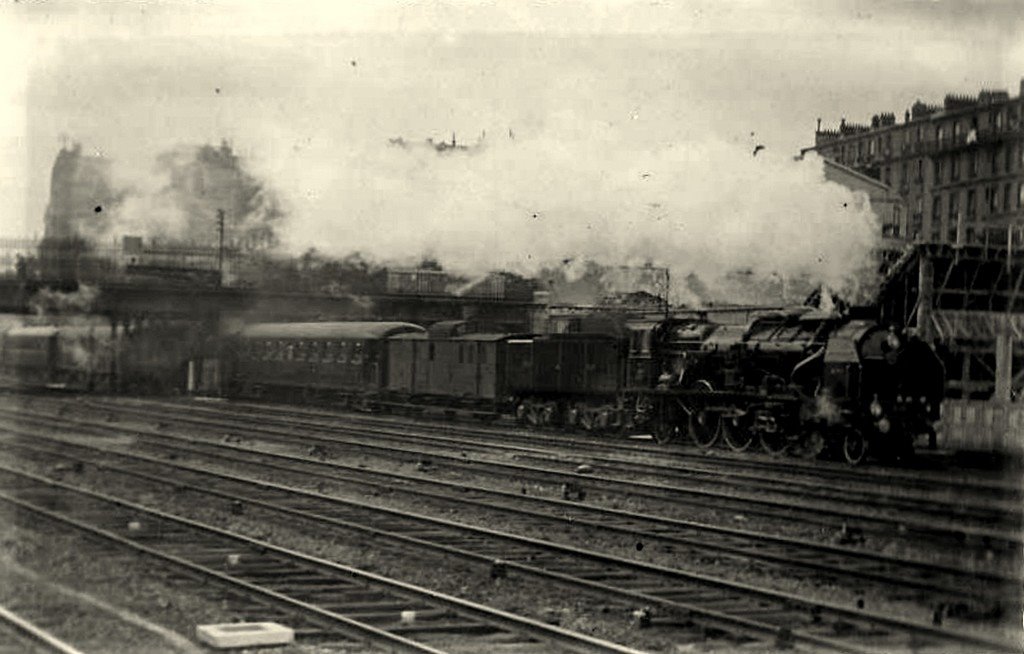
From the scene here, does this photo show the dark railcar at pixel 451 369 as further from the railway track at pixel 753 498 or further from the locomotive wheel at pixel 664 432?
the locomotive wheel at pixel 664 432

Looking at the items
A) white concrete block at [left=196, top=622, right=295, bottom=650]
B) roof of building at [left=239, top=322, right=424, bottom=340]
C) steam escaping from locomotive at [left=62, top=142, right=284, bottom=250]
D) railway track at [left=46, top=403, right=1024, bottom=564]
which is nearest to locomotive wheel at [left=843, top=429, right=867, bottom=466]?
railway track at [left=46, top=403, right=1024, bottom=564]

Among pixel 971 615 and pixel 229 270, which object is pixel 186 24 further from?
pixel 229 270

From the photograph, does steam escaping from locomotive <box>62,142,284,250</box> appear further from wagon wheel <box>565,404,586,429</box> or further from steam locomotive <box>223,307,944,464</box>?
wagon wheel <box>565,404,586,429</box>

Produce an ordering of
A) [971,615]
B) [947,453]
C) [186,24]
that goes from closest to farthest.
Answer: [971,615] < [186,24] < [947,453]

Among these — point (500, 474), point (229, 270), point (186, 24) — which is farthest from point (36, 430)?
point (186, 24)

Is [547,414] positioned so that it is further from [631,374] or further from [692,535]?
[692,535]

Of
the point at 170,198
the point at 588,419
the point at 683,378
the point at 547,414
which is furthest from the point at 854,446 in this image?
the point at 170,198
